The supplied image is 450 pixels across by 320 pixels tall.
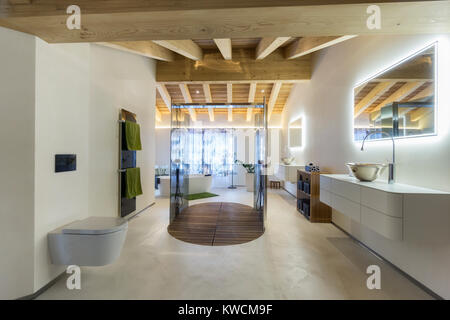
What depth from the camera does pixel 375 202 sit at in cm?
177

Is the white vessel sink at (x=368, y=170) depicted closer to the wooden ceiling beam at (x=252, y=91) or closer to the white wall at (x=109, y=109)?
the white wall at (x=109, y=109)

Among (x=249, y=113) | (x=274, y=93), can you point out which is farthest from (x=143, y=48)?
(x=249, y=113)

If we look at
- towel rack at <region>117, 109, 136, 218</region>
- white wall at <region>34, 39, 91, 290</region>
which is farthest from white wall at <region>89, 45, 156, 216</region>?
white wall at <region>34, 39, 91, 290</region>

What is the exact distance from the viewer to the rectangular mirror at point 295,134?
520 centimetres

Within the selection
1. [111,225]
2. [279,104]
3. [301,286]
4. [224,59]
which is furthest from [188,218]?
[279,104]

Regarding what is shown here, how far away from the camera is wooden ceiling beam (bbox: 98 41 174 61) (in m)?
2.80

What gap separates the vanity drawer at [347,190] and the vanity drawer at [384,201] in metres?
0.10

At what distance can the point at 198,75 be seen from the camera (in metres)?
4.39

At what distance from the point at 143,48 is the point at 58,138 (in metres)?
2.16

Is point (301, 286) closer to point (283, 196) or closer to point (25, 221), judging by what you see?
point (25, 221)

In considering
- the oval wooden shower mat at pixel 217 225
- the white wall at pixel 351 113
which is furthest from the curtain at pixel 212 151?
Result: the oval wooden shower mat at pixel 217 225

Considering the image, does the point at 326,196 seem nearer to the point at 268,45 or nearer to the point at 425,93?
the point at 425,93

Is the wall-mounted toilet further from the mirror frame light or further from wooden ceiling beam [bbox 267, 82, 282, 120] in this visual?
wooden ceiling beam [bbox 267, 82, 282, 120]

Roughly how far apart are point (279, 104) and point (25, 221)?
6738mm
